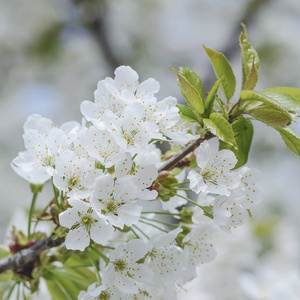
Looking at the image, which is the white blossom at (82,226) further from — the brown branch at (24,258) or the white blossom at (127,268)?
the brown branch at (24,258)

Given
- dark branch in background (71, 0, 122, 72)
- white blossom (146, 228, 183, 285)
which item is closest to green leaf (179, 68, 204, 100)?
white blossom (146, 228, 183, 285)

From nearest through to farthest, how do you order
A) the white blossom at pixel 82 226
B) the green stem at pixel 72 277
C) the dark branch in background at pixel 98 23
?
1. the white blossom at pixel 82 226
2. the green stem at pixel 72 277
3. the dark branch in background at pixel 98 23

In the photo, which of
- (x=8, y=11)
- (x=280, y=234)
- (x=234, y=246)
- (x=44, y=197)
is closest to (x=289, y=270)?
(x=234, y=246)

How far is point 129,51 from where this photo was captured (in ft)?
14.7

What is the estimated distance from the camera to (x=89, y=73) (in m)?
5.18

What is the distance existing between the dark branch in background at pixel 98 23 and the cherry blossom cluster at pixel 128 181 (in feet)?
9.16

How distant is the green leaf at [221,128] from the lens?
0.74m

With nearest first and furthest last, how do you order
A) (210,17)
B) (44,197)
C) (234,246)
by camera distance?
(234,246) → (44,197) → (210,17)

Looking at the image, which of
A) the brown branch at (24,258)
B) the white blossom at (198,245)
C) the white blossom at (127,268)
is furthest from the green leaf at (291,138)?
the brown branch at (24,258)

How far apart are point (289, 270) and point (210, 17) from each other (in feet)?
11.7

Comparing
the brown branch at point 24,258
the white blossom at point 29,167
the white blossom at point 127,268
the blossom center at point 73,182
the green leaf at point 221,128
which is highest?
the white blossom at point 29,167

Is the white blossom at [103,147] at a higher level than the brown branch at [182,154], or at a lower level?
higher

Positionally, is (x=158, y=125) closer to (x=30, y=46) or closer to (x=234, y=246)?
(x=234, y=246)

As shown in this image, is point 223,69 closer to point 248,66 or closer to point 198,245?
point 248,66
